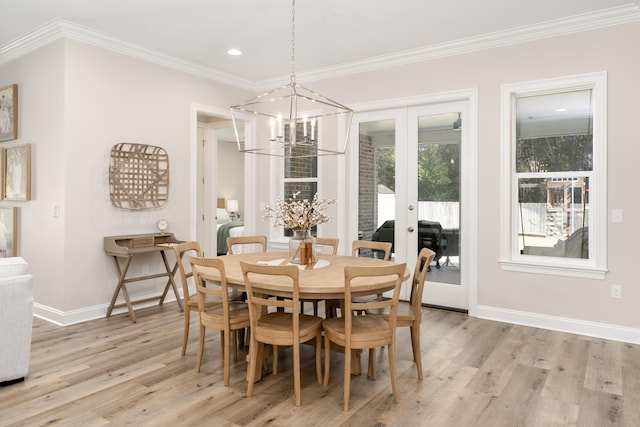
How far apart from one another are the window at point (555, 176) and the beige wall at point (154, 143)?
0.29 ft

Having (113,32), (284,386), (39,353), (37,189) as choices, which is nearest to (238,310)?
(284,386)

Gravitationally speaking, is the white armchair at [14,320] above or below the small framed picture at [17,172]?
below

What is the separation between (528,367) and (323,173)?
3.22m

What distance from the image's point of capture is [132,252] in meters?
4.17

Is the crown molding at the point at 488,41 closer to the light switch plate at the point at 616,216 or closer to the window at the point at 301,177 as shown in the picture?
the window at the point at 301,177

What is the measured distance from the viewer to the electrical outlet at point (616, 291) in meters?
3.72

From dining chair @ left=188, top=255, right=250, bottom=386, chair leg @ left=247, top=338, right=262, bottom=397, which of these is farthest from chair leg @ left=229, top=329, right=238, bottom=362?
chair leg @ left=247, top=338, right=262, bottom=397

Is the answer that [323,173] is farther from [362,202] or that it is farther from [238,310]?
[238,310]

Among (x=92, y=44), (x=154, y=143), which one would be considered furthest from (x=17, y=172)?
(x=92, y=44)

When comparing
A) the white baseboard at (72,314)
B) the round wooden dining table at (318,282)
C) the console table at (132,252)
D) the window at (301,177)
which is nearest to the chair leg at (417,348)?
the round wooden dining table at (318,282)

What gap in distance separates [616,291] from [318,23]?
11.6ft

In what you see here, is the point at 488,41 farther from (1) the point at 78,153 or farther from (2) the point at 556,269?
(1) the point at 78,153

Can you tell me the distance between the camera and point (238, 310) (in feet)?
9.95

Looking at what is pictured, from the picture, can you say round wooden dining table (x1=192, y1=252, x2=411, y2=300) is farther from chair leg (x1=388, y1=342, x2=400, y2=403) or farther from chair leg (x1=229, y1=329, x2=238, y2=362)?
chair leg (x1=229, y1=329, x2=238, y2=362)
